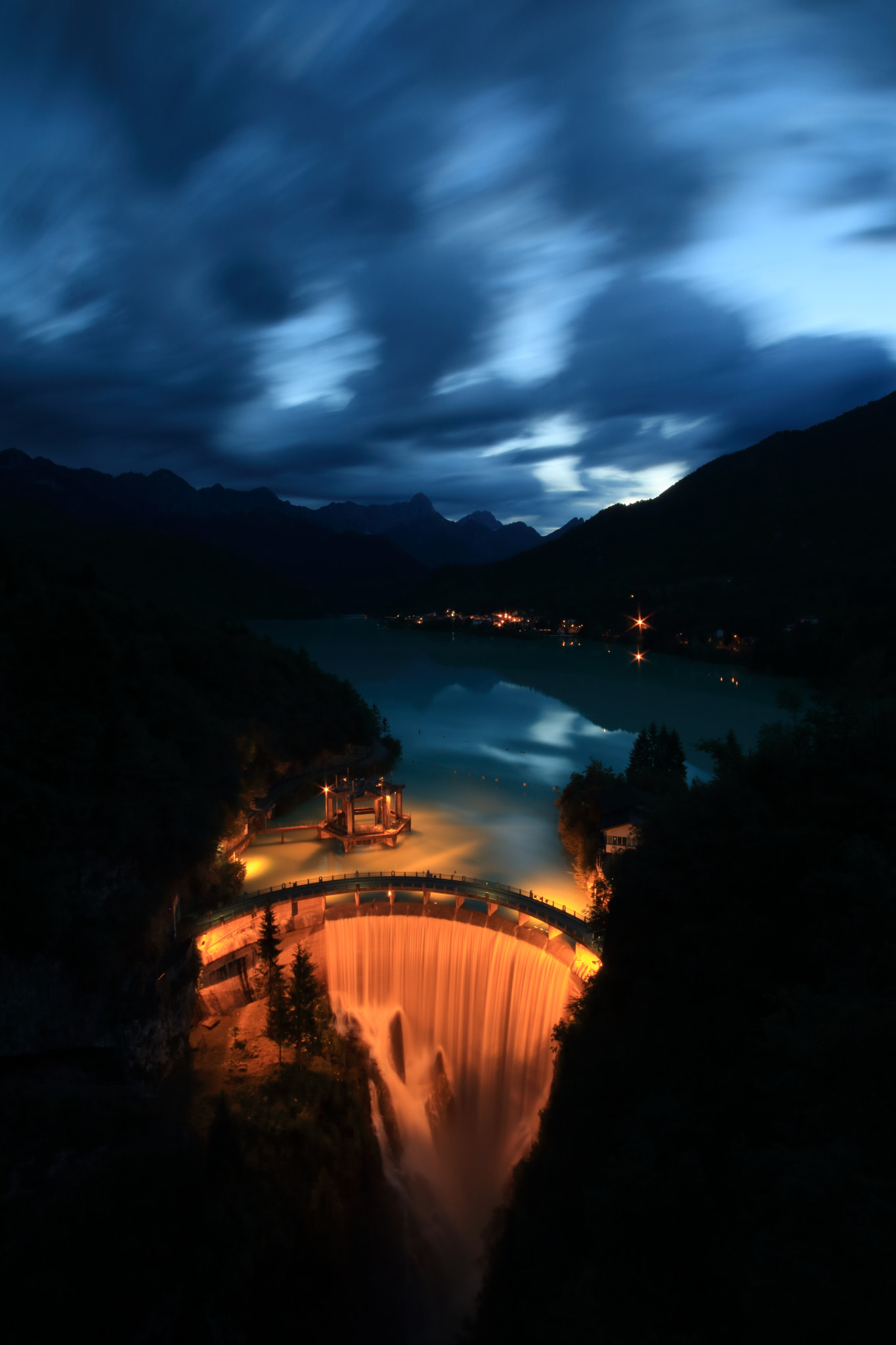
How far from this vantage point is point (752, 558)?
377ft

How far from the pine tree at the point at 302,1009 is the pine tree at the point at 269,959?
36.6 inches

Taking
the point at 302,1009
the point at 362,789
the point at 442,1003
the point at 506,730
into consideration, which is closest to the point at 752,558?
the point at 506,730

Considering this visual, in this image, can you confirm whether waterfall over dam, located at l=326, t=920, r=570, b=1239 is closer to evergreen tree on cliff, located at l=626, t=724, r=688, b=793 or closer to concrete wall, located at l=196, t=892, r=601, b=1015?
concrete wall, located at l=196, t=892, r=601, b=1015

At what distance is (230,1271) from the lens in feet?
40.6

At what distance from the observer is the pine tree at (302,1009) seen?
653 inches

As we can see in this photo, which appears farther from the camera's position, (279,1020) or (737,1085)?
(279,1020)

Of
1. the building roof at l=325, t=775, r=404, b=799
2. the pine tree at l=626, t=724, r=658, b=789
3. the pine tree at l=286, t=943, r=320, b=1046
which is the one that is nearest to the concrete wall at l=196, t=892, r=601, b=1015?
Answer: the pine tree at l=286, t=943, r=320, b=1046

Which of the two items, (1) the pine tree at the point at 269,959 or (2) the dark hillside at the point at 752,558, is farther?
(2) the dark hillside at the point at 752,558

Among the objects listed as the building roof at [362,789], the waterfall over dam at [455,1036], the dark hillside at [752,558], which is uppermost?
the dark hillside at [752,558]

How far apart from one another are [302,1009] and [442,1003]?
14.8 feet

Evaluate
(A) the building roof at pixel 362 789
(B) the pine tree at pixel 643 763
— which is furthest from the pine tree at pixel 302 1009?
(B) the pine tree at pixel 643 763

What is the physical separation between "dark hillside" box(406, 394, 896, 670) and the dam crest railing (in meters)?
58.9

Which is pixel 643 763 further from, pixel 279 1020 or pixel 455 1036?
pixel 279 1020

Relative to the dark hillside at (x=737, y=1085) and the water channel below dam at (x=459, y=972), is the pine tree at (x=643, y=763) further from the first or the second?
the dark hillside at (x=737, y=1085)
